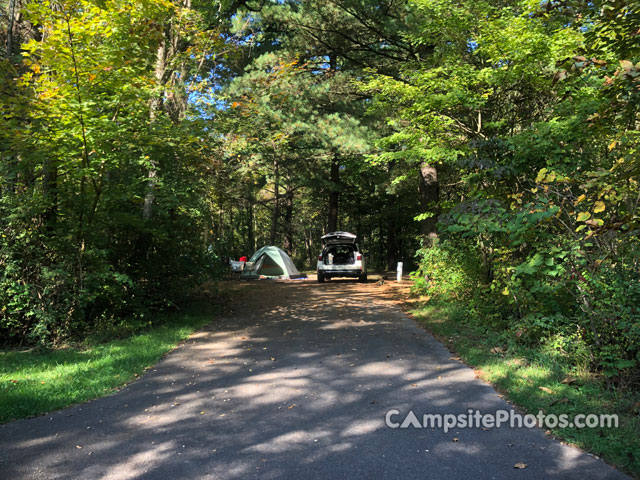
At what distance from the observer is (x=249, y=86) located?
14.5 meters

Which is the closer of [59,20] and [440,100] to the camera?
[59,20]

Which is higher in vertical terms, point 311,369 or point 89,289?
point 89,289

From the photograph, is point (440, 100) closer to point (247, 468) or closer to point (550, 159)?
point (550, 159)

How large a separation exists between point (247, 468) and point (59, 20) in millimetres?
6560

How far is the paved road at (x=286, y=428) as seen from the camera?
3.11 meters

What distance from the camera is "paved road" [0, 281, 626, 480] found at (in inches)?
123

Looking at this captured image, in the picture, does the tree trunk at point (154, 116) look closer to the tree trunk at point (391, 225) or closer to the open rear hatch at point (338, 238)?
the open rear hatch at point (338, 238)

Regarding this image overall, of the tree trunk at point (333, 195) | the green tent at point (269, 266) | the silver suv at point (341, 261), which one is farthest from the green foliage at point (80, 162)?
the tree trunk at point (333, 195)

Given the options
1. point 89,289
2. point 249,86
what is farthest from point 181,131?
point 249,86

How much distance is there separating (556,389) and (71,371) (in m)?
5.70

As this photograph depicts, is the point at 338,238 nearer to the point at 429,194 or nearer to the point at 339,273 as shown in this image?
the point at 339,273

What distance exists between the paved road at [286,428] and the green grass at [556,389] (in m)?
0.18

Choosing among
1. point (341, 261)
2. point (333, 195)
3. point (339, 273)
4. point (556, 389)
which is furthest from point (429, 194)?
point (333, 195)

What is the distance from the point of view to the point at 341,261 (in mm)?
18062
